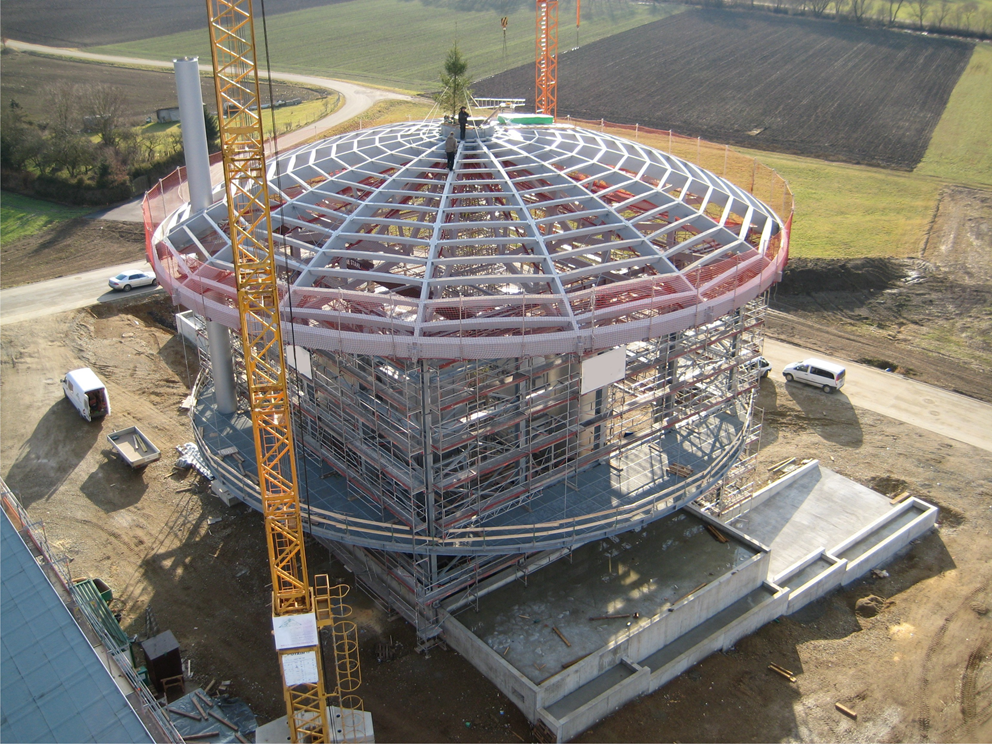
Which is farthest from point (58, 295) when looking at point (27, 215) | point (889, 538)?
point (889, 538)

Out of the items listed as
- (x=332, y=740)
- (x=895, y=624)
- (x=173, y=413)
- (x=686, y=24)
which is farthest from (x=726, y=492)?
(x=686, y=24)

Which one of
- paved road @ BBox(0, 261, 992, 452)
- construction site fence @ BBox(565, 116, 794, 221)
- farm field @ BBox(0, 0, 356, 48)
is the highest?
farm field @ BBox(0, 0, 356, 48)

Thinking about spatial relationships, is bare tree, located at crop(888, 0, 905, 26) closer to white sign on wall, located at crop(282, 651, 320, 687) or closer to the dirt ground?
the dirt ground

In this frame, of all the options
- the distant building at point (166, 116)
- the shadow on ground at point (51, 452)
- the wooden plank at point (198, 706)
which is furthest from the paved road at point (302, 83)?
the wooden plank at point (198, 706)

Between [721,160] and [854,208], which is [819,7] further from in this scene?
[854,208]

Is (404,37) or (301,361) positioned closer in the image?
(301,361)

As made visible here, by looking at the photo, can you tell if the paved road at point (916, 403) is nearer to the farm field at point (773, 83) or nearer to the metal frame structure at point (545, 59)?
the metal frame structure at point (545, 59)

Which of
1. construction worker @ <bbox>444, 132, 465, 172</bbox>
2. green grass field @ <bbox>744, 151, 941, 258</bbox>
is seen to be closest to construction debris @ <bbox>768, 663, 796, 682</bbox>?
construction worker @ <bbox>444, 132, 465, 172</bbox>
